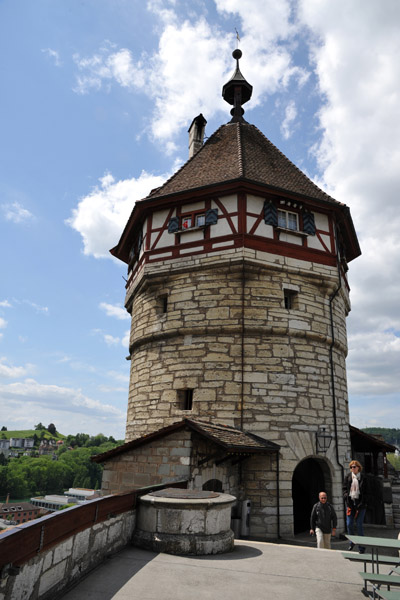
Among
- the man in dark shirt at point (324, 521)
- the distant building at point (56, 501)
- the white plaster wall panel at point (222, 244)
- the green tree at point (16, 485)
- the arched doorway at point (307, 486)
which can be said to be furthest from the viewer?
the green tree at point (16, 485)

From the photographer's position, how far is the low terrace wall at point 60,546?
8.75ft

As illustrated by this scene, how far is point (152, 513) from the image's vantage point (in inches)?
186

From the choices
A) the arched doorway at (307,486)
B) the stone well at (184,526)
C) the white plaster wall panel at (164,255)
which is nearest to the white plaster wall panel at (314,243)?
the white plaster wall panel at (164,255)

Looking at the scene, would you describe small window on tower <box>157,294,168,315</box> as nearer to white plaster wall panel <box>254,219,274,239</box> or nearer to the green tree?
white plaster wall panel <box>254,219,274,239</box>

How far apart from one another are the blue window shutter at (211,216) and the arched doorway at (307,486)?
20.5ft

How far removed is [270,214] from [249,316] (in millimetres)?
2720

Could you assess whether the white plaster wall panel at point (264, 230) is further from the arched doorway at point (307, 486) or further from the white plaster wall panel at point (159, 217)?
the arched doorway at point (307, 486)

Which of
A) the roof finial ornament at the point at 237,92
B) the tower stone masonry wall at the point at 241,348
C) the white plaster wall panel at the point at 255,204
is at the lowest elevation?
the tower stone masonry wall at the point at 241,348

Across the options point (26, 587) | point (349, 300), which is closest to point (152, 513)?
point (26, 587)

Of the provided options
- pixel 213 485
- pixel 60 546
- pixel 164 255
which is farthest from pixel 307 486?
pixel 60 546

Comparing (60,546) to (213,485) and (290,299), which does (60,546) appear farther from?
(290,299)

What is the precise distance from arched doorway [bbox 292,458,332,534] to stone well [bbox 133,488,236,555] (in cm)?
590

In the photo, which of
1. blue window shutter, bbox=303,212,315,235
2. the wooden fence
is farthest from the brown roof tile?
blue window shutter, bbox=303,212,315,235

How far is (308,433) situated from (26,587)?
7.56 m
